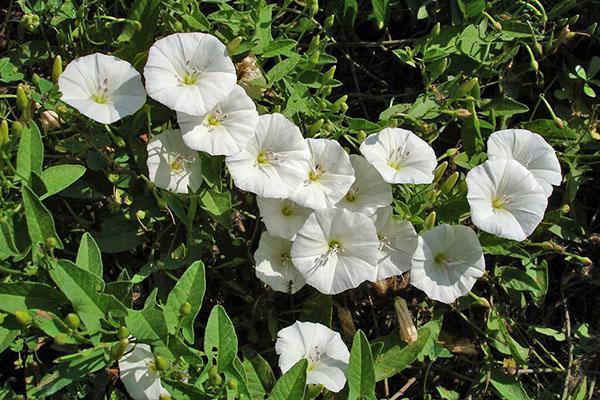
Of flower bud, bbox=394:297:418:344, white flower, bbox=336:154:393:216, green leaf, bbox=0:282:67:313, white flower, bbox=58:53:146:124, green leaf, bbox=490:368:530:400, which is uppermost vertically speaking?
white flower, bbox=58:53:146:124

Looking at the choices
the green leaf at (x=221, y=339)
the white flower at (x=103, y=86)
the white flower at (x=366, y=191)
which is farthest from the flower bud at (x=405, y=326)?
the white flower at (x=103, y=86)

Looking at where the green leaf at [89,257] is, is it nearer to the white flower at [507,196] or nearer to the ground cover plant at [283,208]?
the ground cover plant at [283,208]

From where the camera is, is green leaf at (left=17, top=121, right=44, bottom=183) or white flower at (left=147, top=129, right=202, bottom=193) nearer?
green leaf at (left=17, top=121, right=44, bottom=183)

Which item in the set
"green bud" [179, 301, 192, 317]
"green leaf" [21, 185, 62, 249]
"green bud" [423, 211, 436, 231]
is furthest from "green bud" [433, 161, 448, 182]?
"green leaf" [21, 185, 62, 249]

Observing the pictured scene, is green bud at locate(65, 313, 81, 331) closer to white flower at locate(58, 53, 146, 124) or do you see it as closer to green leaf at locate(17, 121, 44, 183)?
green leaf at locate(17, 121, 44, 183)

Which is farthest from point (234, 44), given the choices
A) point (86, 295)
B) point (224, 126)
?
point (86, 295)

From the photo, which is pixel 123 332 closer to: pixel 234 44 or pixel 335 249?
pixel 335 249
